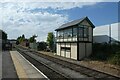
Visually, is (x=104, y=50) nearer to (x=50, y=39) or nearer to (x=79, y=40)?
(x=79, y=40)

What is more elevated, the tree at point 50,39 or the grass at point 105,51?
the tree at point 50,39

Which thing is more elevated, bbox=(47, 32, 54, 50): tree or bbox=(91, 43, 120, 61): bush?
bbox=(47, 32, 54, 50): tree

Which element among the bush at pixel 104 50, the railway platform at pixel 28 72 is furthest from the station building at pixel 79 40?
the railway platform at pixel 28 72

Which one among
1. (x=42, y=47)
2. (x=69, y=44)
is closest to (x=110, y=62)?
(x=69, y=44)

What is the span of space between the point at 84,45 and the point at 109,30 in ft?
14.8

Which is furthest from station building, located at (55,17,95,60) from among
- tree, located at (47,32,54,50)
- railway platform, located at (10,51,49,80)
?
tree, located at (47,32,54,50)

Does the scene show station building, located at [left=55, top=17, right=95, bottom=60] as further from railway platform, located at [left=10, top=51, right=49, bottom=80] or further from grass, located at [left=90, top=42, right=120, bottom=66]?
railway platform, located at [left=10, top=51, right=49, bottom=80]

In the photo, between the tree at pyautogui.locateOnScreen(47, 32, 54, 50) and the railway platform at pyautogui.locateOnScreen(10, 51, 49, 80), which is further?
the tree at pyautogui.locateOnScreen(47, 32, 54, 50)

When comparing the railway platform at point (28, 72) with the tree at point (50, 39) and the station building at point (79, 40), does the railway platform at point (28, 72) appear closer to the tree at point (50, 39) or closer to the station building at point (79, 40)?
the station building at point (79, 40)

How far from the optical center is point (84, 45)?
95.5 feet

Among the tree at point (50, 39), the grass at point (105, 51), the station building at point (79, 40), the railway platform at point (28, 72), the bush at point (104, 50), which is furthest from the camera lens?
the tree at point (50, 39)

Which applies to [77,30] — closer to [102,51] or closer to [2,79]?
[102,51]

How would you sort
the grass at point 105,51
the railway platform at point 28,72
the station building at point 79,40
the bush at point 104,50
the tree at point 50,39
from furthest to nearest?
the tree at point 50,39
the station building at point 79,40
the bush at point 104,50
the grass at point 105,51
the railway platform at point 28,72

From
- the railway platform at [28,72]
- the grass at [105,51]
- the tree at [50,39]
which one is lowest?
the railway platform at [28,72]
